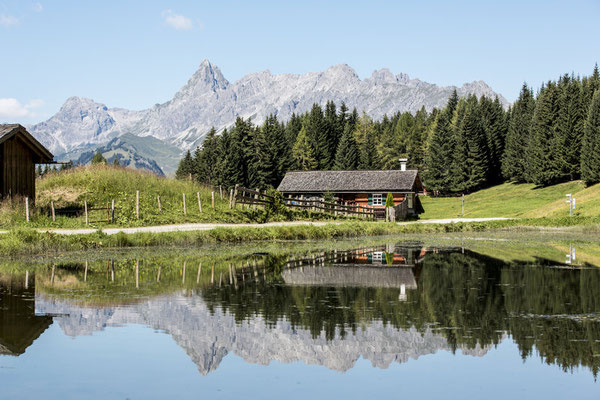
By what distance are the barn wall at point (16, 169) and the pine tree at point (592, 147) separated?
59.9m

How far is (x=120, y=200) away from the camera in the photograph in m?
42.4

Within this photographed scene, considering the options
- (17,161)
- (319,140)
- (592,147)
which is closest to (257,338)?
(17,161)

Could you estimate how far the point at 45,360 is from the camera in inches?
393

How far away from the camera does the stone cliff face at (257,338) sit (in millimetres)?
10125

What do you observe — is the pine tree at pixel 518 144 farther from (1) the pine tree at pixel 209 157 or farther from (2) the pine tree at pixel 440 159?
(1) the pine tree at pixel 209 157

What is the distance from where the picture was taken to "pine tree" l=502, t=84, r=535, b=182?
96750 mm

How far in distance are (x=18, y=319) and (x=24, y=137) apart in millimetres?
30456

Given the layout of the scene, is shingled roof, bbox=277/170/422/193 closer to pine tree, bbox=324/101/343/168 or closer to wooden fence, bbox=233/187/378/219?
wooden fence, bbox=233/187/378/219

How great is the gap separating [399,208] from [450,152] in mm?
44519

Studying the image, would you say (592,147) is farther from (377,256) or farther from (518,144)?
(377,256)

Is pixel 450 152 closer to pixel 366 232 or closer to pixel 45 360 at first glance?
pixel 366 232

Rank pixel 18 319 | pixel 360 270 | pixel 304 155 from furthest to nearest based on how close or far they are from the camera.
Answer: pixel 304 155
pixel 360 270
pixel 18 319

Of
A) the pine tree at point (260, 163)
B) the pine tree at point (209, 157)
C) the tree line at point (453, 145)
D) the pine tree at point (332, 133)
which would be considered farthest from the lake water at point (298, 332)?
the pine tree at point (332, 133)

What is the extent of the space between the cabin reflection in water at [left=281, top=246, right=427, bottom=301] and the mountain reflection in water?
0.06 m
